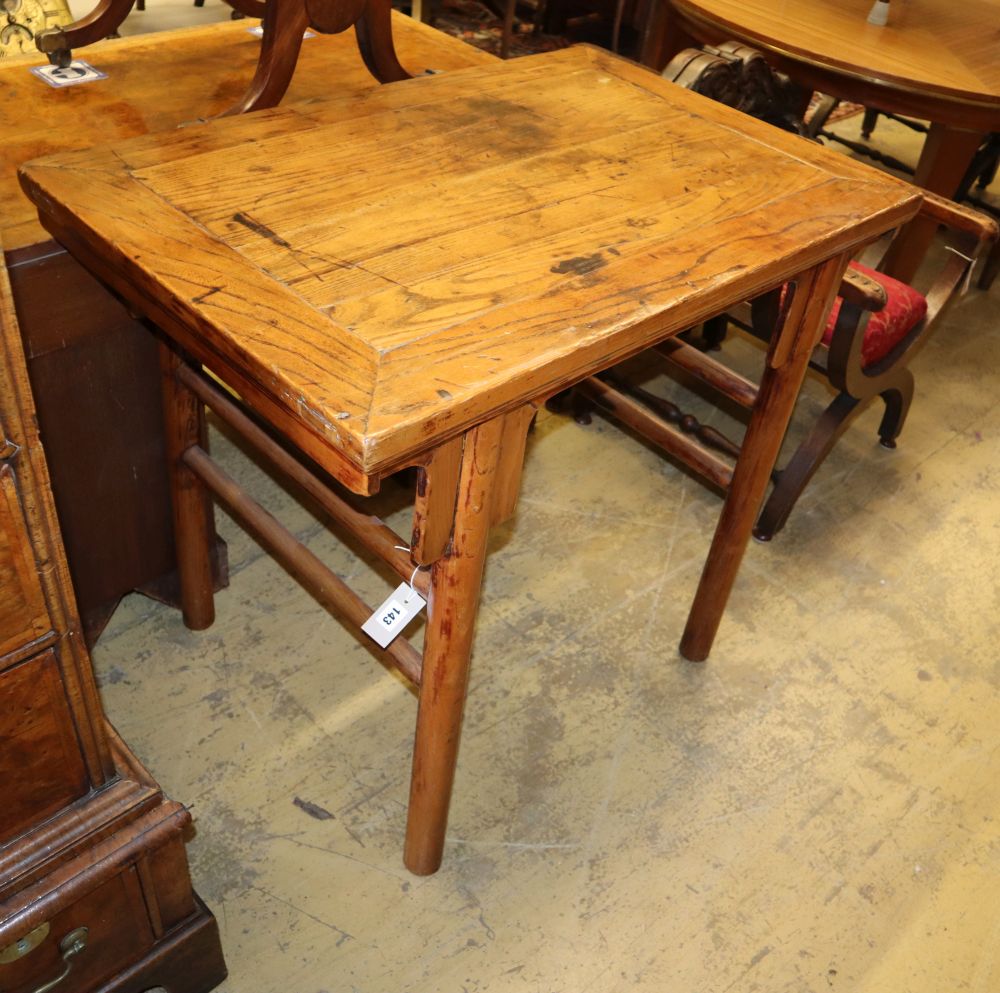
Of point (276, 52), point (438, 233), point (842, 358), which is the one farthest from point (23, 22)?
point (842, 358)

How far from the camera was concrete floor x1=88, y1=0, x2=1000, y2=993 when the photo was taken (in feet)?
4.87

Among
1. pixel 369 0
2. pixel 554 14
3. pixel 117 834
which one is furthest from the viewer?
pixel 554 14

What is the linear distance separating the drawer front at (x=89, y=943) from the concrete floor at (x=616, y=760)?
0.21 metres

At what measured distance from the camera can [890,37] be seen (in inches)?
103

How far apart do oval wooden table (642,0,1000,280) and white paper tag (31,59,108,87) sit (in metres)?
1.56

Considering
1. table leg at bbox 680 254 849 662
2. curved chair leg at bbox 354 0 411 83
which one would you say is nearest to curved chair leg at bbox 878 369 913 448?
table leg at bbox 680 254 849 662

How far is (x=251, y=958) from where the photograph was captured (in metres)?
1.42

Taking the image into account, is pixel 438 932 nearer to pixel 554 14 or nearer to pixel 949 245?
pixel 949 245

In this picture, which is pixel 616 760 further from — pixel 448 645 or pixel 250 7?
pixel 250 7

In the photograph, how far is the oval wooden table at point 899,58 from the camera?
235 centimetres

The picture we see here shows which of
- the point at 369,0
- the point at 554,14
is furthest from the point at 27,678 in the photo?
the point at 554,14

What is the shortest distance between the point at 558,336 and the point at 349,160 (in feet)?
1.46

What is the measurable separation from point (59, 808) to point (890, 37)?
261cm

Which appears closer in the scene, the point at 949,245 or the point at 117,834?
the point at 117,834
